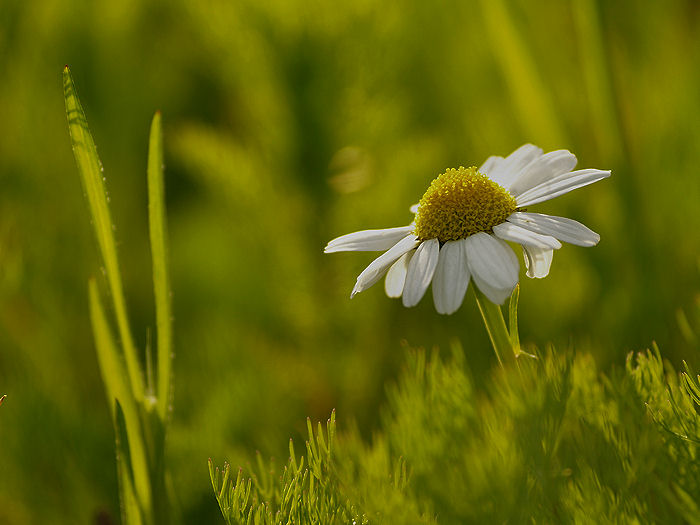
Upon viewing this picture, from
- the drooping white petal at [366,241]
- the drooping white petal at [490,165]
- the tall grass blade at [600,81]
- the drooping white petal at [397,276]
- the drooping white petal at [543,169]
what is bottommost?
the drooping white petal at [397,276]

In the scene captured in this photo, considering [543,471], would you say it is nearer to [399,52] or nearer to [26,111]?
[399,52]

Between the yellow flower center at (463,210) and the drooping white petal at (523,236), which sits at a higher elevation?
the yellow flower center at (463,210)

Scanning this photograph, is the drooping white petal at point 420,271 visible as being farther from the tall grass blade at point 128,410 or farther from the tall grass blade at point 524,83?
the tall grass blade at point 524,83

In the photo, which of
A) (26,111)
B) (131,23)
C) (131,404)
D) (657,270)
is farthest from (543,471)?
(131,23)

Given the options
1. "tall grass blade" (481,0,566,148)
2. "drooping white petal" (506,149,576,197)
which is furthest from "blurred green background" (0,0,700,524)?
"drooping white petal" (506,149,576,197)

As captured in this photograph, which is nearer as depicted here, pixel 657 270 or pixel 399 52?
pixel 657 270

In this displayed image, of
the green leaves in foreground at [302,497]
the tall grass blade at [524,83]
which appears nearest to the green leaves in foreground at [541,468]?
the green leaves in foreground at [302,497]
